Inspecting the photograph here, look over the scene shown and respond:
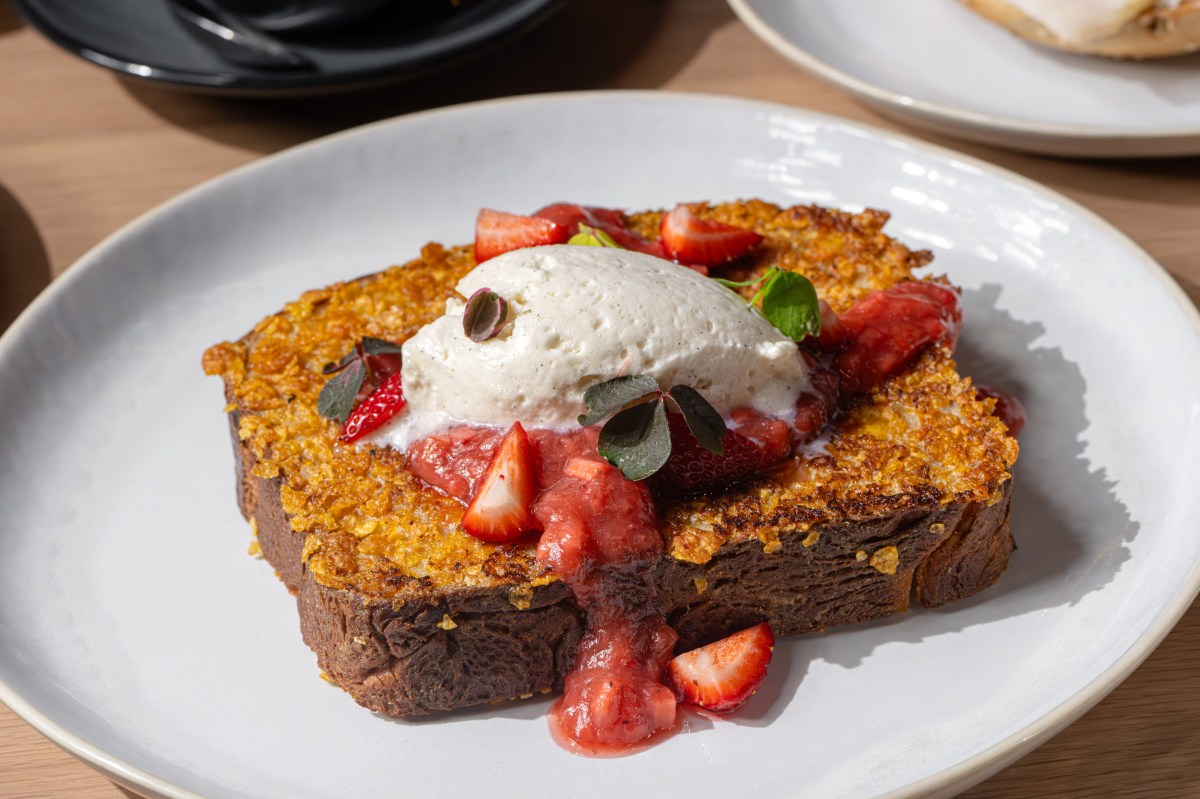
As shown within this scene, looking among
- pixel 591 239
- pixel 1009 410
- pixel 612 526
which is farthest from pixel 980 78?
pixel 612 526

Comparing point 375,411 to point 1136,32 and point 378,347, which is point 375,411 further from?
point 1136,32

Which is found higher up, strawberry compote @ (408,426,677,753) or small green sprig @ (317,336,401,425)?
small green sprig @ (317,336,401,425)

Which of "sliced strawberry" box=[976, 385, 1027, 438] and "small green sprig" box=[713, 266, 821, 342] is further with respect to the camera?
"sliced strawberry" box=[976, 385, 1027, 438]

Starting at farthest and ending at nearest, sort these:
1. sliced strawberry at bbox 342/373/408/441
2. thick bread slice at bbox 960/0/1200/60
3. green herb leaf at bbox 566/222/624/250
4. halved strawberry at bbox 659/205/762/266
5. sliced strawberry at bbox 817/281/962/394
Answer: thick bread slice at bbox 960/0/1200/60 < halved strawberry at bbox 659/205/762/266 < green herb leaf at bbox 566/222/624/250 < sliced strawberry at bbox 817/281/962/394 < sliced strawberry at bbox 342/373/408/441

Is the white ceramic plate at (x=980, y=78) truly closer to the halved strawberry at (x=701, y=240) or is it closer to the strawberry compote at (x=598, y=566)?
the halved strawberry at (x=701, y=240)

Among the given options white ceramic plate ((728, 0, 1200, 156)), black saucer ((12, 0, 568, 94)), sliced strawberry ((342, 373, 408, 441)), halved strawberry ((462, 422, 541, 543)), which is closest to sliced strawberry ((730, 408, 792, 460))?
halved strawberry ((462, 422, 541, 543))

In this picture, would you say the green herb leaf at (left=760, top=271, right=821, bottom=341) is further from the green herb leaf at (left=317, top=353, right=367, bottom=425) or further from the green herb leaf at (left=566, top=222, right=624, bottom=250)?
the green herb leaf at (left=317, top=353, right=367, bottom=425)
